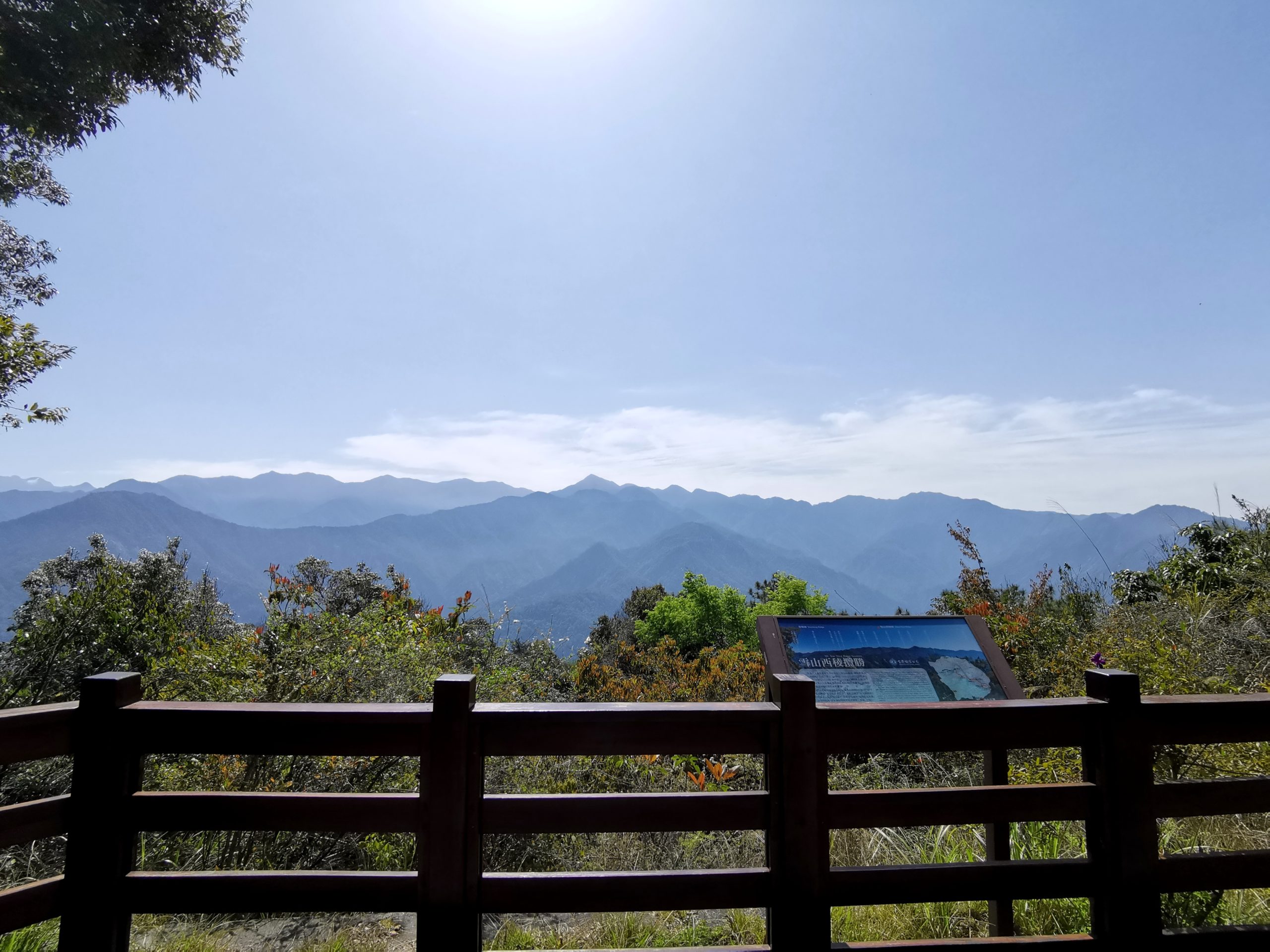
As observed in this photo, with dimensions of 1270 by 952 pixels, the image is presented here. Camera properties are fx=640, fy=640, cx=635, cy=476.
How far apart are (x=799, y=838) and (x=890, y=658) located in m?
1.51

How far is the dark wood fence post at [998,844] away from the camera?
2422mm

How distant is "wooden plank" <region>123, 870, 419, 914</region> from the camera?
1.82m

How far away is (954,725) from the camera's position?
78.6 inches

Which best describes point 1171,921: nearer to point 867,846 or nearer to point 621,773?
point 867,846

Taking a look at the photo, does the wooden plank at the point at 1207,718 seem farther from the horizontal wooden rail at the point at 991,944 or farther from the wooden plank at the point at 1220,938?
the horizontal wooden rail at the point at 991,944

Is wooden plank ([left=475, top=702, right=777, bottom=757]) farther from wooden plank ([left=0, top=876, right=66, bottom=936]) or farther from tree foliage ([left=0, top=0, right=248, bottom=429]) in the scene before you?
tree foliage ([left=0, top=0, right=248, bottom=429])

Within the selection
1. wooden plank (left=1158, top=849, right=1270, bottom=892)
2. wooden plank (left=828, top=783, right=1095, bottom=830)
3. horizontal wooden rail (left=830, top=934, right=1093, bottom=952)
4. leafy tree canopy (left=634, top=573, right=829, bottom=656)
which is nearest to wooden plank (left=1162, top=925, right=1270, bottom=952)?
wooden plank (left=1158, top=849, right=1270, bottom=892)

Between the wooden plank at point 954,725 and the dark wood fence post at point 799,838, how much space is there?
3.3 inches

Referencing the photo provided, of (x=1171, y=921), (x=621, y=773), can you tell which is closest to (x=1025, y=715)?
(x=1171, y=921)

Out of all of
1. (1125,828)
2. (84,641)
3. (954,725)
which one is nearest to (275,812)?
(954,725)

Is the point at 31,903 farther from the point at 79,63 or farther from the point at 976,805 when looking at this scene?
the point at 79,63

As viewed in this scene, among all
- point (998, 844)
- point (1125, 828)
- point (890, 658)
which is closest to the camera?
point (1125, 828)

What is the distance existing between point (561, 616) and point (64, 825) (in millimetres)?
142004

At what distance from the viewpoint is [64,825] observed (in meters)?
1.78
